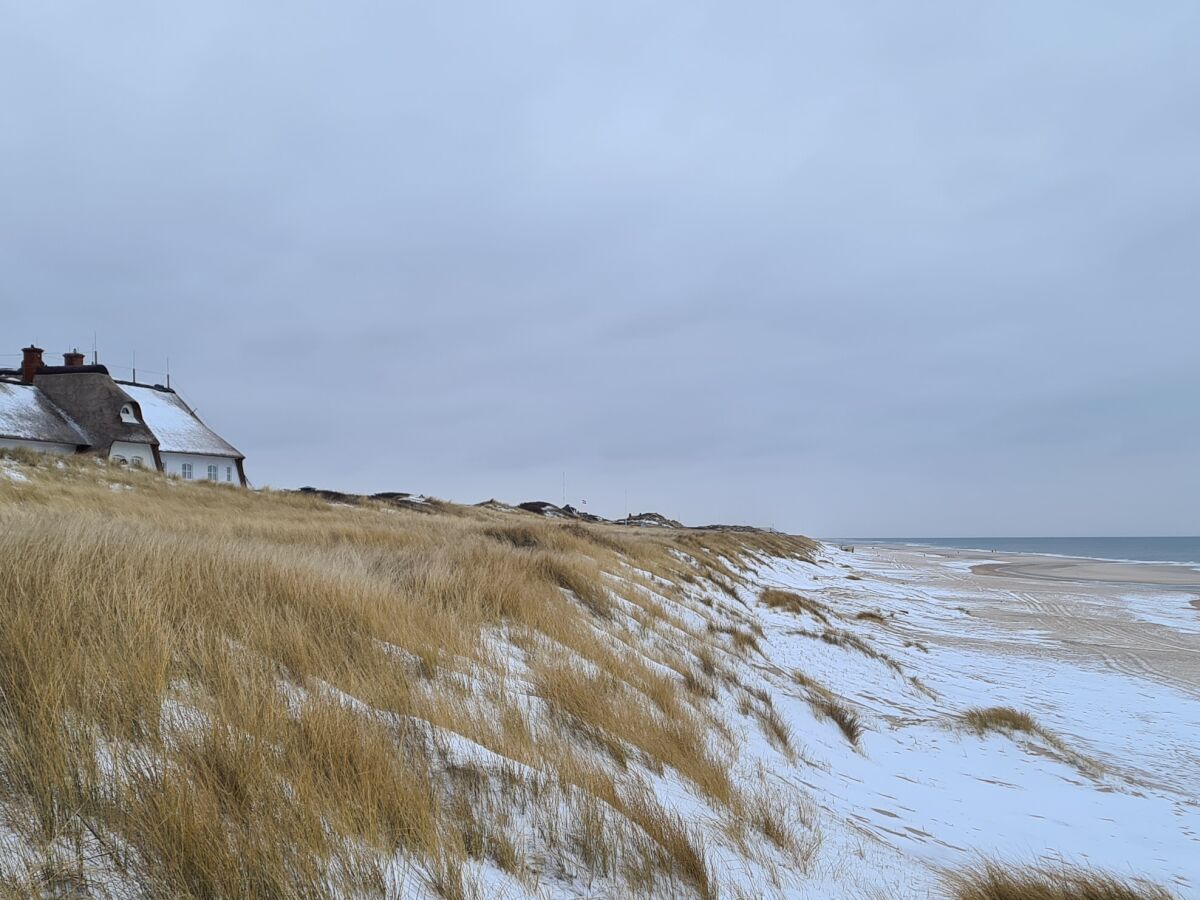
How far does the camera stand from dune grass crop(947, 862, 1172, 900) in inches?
119

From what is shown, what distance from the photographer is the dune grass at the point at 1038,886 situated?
3025mm

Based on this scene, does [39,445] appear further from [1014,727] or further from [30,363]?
[1014,727]

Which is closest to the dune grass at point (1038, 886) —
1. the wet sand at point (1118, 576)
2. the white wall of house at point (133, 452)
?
the wet sand at point (1118, 576)

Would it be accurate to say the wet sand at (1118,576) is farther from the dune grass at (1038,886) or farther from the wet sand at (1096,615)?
the dune grass at (1038,886)

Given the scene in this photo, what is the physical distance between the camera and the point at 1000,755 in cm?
657

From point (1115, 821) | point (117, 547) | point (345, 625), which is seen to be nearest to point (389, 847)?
point (345, 625)

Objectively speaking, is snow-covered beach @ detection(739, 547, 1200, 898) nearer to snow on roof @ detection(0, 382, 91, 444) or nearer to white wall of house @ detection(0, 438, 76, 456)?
white wall of house @ detection(0, 438, 76, 456)

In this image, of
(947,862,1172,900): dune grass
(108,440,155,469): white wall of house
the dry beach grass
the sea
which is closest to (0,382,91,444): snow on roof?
(108,440,155,469): white wall of house

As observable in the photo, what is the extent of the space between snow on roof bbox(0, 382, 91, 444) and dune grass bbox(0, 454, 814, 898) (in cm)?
3326

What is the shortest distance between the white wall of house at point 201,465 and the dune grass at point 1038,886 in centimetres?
3841

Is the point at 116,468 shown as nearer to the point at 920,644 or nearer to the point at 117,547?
the point at 117,547

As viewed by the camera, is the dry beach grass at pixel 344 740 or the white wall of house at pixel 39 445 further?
the white wall of house at pixel 39 445

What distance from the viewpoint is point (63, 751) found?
2248 mm

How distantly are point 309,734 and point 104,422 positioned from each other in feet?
Answer: 130
